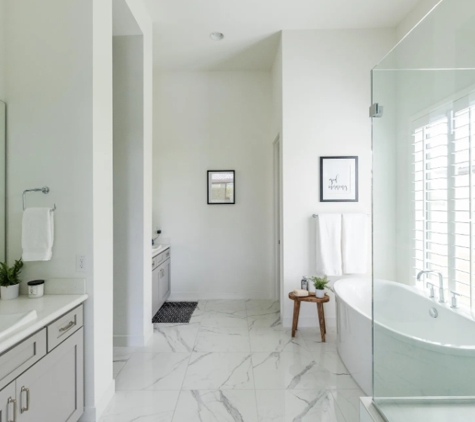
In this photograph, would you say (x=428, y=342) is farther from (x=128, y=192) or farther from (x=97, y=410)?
(x=128, y=192)

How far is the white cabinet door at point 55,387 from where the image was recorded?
52.1 inches

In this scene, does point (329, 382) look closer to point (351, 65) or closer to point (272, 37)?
point (351, 65)

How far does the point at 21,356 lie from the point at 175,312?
2.58 m

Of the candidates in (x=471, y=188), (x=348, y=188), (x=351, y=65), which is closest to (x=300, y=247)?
(x=348, y=188)

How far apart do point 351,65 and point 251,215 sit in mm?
2227

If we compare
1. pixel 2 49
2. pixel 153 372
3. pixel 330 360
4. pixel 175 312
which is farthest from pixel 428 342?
pixel 175 312

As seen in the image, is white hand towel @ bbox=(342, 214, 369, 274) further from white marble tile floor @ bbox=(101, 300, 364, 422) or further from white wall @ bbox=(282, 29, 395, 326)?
white marble tile floor @ bbox=(101, 300, 364, 422)

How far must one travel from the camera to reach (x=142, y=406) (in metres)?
2.01

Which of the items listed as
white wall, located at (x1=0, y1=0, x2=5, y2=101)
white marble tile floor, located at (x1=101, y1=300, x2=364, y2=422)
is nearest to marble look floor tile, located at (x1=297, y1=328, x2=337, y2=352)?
white marble tile floor, located at (x1=101, y1=300, x2=364, y2=422)

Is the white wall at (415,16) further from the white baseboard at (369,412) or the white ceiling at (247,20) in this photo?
the white baseboard at (369,412)

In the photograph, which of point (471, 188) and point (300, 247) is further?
point (300, 247)

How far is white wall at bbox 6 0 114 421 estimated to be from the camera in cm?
183

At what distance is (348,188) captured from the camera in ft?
10.9

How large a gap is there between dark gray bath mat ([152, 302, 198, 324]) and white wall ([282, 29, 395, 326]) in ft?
4.04
